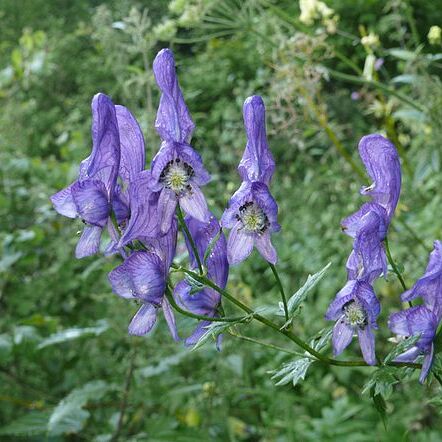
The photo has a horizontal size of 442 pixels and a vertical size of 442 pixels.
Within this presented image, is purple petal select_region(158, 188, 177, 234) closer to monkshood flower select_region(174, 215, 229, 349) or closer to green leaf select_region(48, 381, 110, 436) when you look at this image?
monkshood flower select_region(174, 215, 229, 349)

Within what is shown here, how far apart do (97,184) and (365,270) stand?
0.30 metres

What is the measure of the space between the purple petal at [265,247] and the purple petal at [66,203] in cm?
20

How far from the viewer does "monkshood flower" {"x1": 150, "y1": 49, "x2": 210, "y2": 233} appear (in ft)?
2.81

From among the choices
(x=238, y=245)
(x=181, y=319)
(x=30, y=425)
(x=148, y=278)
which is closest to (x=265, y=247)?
(x=238, y=245)

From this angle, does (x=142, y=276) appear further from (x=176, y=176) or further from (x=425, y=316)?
(x=425, y=316)

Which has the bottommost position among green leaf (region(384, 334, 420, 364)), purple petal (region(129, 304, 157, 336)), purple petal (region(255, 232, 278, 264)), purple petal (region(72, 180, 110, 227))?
green leaf (region(384, 334, 420, 364))

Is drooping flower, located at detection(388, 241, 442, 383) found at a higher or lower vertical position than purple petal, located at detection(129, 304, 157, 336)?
lower

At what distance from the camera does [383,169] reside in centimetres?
94

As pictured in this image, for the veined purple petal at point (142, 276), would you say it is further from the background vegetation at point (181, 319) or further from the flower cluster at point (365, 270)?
the background vegetation at point (181, 319)

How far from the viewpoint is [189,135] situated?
3.02ft

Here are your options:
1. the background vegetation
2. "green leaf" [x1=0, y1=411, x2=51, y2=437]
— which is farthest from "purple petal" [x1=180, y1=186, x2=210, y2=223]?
"green leaf" [x1=0, y1=411, x2=51, y2=437]

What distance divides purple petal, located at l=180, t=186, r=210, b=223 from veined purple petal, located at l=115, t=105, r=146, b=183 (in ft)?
0.26

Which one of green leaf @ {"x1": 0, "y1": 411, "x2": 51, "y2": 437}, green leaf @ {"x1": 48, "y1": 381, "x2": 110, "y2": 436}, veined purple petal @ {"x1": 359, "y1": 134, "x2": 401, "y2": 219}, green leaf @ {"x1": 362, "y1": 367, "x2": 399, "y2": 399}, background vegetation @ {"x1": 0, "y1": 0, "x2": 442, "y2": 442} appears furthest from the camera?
background vegetation @ {"x1": 0, "y1": 0, "x2": 442, "y2": 442}

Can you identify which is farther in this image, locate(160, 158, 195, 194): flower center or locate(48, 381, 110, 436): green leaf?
locate(48, 381, 110, 436): green leaf
